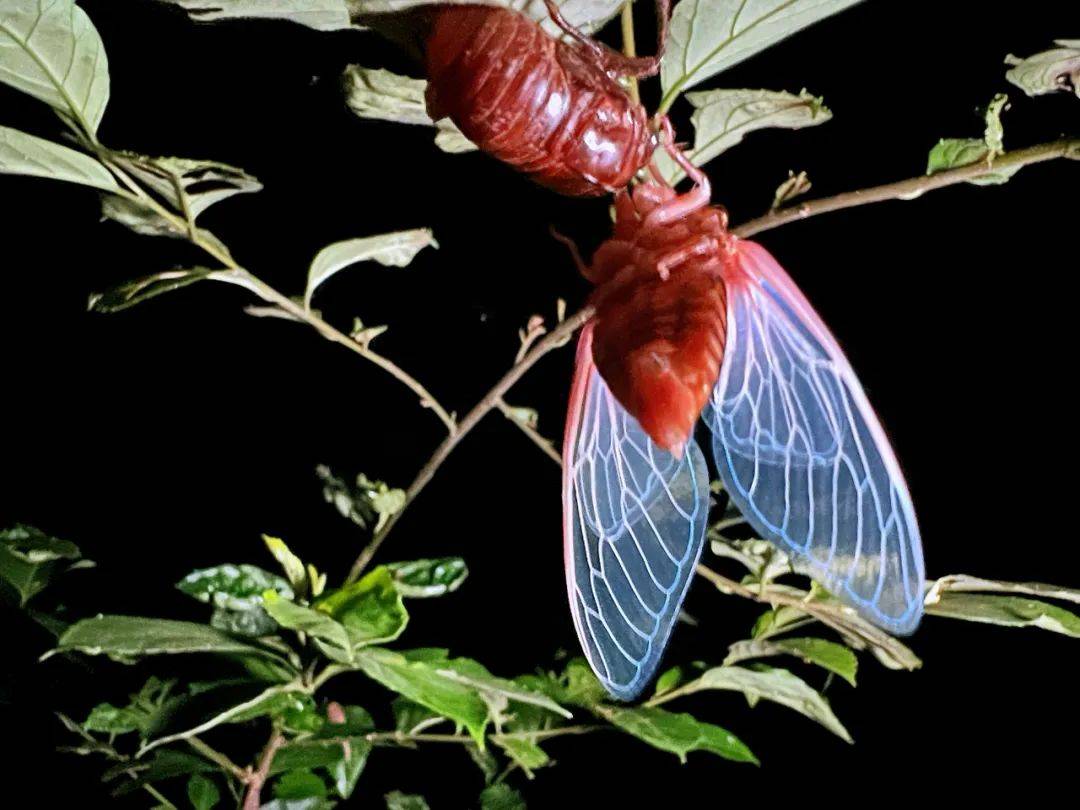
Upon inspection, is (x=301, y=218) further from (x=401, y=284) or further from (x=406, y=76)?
(x=406, y=76)

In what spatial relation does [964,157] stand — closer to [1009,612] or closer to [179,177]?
[1009,612]

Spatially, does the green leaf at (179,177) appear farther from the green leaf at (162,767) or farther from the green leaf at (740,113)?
the green leaf at (162,767)

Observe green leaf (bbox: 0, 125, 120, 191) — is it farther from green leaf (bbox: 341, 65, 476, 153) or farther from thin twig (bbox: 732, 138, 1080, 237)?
thin twig (bbox: 732, 138, 1080, 237)

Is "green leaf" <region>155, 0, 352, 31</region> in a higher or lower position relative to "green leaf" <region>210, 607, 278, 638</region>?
higher

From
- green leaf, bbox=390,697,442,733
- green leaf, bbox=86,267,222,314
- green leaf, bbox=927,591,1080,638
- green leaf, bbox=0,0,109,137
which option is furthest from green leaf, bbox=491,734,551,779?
green leaf, bbox=0,0,109,137

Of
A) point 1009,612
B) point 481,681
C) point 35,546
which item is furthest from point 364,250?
point 1009,612

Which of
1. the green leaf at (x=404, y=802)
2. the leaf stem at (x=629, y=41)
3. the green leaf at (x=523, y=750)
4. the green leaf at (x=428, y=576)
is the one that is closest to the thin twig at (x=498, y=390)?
the green leaf at (x=428, y=576)
